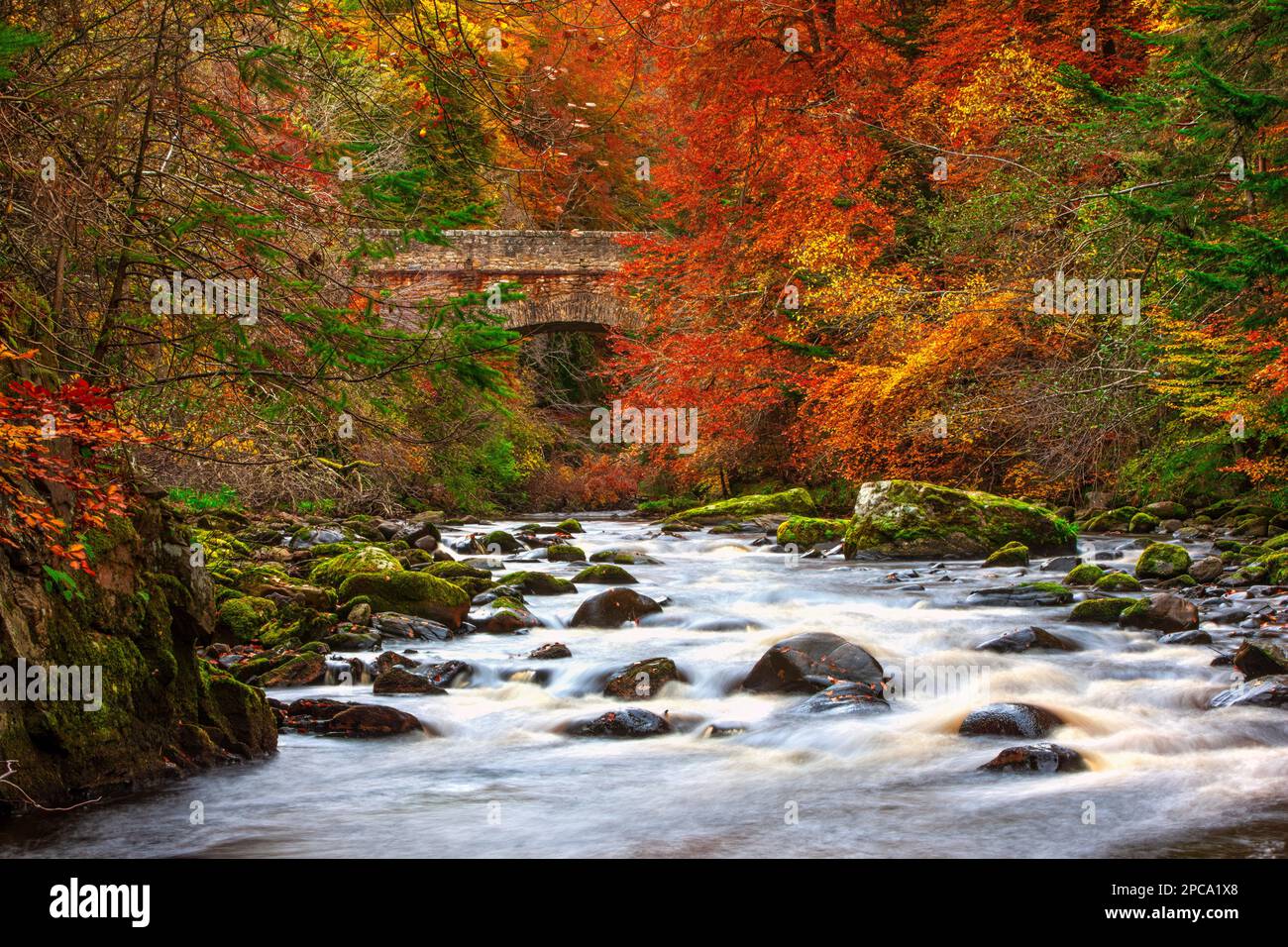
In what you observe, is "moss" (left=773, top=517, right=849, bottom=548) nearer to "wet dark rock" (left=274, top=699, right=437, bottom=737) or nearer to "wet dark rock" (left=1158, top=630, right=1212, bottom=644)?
"wet dark rock" (left=1158, top=630, right=1212, bottom=644)

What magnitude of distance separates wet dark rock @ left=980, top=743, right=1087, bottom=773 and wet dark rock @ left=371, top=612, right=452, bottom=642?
4651mm

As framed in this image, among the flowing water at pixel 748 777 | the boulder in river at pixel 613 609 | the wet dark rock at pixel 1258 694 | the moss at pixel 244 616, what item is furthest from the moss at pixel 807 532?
the wet dark rock at pixel 1258 694

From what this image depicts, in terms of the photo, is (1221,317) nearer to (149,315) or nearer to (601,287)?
(149,315)

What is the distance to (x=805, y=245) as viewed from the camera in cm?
1658

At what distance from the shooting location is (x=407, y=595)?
9.38 meters

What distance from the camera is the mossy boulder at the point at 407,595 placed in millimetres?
9242

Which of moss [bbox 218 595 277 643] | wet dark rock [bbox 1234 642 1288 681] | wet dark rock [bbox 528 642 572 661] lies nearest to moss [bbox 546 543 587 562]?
wet dark rock [bbox 528 642 572 661]

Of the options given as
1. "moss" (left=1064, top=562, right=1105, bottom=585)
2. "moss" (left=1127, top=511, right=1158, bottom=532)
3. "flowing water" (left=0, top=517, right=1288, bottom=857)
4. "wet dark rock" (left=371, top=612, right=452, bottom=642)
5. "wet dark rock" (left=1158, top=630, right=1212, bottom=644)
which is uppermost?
"moss" (left=1127, top=511, right=1158, bottom=532)

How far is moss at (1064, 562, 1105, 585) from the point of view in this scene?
10945 millimetres

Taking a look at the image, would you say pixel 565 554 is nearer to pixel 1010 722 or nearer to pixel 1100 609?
pixel 1100 609

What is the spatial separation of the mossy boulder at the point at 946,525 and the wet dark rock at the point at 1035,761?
787 centimetres

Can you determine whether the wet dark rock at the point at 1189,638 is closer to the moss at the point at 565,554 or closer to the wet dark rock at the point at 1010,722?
the wet dark rock at the point at 1010,722
